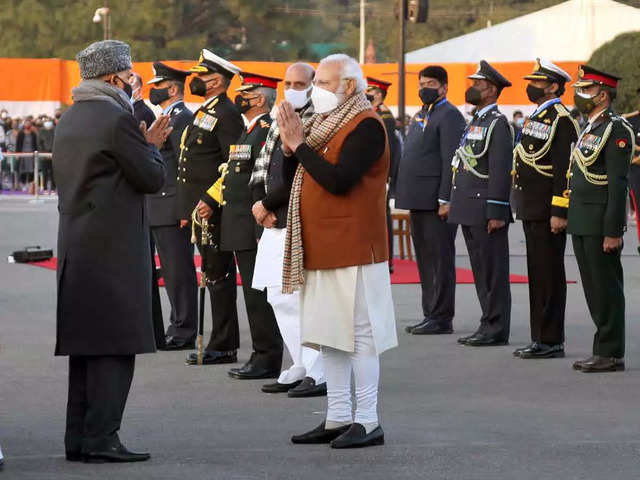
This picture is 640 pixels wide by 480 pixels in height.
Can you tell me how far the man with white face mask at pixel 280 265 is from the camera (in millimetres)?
8540

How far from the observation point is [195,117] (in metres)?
9.93

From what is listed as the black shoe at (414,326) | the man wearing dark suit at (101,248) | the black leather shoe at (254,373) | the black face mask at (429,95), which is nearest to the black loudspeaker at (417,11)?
the black face mask at (429,95)

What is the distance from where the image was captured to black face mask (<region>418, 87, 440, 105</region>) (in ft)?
38.3

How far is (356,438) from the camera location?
23.2 feet

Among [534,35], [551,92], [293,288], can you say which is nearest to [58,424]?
[293,288]

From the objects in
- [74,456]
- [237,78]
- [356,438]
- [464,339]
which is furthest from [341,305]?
[237,78]

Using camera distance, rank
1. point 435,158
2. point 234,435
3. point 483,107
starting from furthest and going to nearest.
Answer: point 435,158 < point 483,107 < point 234,435

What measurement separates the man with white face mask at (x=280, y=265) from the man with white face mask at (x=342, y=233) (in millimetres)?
1267

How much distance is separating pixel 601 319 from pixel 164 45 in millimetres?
60040

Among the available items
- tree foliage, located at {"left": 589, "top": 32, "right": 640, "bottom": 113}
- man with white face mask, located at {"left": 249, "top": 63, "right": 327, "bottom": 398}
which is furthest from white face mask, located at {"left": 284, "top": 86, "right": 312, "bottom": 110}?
tree foliage, located at {"left": 589, "top": 32, "right": 640, "bottom": 113}

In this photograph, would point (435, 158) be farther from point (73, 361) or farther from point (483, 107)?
point (73, 361)

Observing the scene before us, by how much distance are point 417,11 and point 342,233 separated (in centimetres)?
1913

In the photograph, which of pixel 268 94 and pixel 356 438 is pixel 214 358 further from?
pixel 356 438

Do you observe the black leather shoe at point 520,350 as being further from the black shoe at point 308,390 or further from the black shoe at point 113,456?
the black shoe at point 113,456
